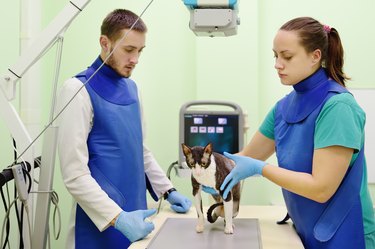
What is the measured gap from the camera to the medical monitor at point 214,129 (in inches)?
91.5

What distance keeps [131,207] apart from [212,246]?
1.80 ft

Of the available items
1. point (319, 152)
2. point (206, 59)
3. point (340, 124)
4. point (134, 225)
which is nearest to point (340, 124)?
point (340, 124)

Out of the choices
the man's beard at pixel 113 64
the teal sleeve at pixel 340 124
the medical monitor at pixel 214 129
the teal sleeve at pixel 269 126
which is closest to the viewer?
the teal sleeve at pixel 340 124

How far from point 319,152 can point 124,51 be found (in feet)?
Answer: 2.77

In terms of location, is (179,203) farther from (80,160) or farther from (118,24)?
(118,24)

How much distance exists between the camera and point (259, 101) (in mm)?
2912

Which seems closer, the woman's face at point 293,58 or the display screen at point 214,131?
the woman's face at point 293,58

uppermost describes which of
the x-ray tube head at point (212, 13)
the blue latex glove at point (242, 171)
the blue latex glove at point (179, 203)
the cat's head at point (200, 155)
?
the x-ray tube head at point (212, 13)

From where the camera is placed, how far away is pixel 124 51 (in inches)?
Answer: 67.9

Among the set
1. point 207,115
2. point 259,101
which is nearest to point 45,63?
point 207,115

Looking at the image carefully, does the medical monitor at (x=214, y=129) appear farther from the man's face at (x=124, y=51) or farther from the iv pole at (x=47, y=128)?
the iv pole at (x=47, y=128)

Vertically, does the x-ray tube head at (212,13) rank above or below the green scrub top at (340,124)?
above

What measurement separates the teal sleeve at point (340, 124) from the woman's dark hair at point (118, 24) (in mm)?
800

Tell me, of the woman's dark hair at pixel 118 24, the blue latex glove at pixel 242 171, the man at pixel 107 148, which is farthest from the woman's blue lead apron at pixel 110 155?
the blue latex glove at pixel 242 171
